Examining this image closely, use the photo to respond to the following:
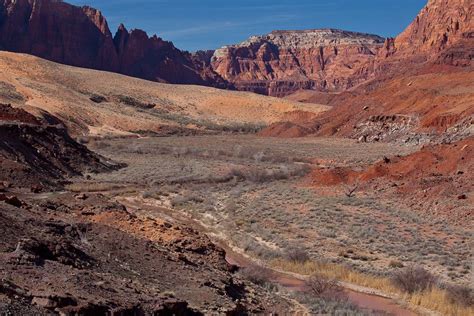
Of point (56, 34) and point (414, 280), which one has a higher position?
point (56, 34)

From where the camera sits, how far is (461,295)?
A: 597 inches

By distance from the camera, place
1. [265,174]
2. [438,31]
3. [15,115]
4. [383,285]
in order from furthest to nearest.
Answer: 1. [438,31]
2. [15,115]
3. [265,174]
4. [383,285]

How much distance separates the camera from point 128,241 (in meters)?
14.5

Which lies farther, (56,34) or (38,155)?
(56,34)

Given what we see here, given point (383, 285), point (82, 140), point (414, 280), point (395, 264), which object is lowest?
point (82, 140)

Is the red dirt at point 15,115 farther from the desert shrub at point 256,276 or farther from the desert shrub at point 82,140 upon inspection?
the desert shrub at point 256,276

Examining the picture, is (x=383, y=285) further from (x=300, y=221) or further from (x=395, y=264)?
(x=300, y=221)

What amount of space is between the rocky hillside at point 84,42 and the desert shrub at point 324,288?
14431cm

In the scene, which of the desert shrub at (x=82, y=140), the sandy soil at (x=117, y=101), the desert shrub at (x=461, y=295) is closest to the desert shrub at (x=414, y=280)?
the desert shrub at (x=461, y=295)

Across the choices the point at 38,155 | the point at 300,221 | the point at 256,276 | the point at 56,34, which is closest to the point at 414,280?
the point at 256,276

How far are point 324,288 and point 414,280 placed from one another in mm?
2676

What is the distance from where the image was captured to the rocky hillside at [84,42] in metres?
151

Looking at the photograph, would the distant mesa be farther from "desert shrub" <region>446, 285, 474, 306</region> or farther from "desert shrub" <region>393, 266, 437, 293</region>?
"desert shrub" <region>446, 285, 474, 306</region>

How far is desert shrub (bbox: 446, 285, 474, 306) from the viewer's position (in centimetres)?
1489
